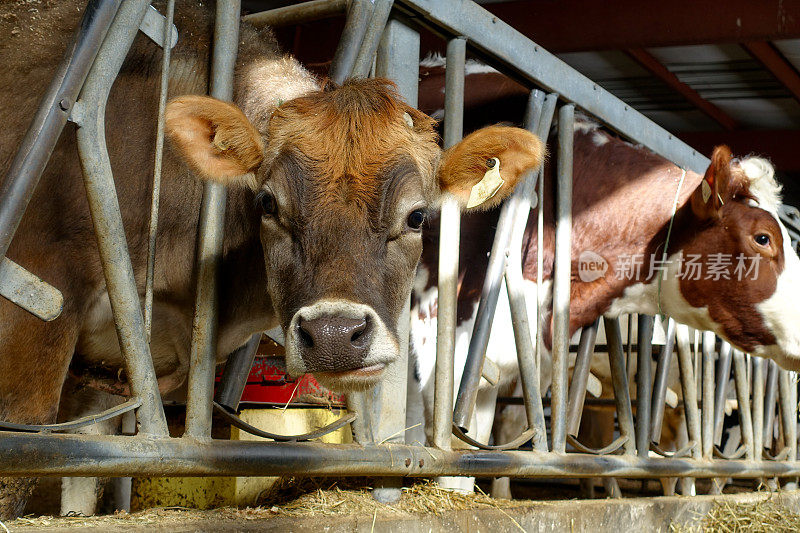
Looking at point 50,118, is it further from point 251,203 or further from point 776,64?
point 776,64

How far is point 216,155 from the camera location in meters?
2.59

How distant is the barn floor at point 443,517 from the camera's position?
7.20ft

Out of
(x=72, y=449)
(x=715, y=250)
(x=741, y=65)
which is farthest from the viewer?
(x=741, y=65)

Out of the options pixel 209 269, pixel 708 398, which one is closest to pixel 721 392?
pixel 708 398

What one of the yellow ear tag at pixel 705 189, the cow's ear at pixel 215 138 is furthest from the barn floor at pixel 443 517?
the yellow ear tag at pixel 705 189

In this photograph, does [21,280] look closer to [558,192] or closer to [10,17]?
[10,17]

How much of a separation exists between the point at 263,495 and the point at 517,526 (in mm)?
926

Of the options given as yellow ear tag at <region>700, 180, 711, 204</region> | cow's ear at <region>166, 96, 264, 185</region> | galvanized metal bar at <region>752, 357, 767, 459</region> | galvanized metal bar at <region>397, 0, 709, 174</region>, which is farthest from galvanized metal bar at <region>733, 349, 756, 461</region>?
cow's ear at <region>166, 96, 264, 185</region>

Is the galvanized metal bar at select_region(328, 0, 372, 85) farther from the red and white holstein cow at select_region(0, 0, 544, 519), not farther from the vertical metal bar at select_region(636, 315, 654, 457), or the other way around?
the vertical metal bar at select_region(636, 315, 654, 457)

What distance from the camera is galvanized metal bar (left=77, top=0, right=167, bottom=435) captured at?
2.05 m

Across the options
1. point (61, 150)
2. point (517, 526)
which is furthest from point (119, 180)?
point (517, 526)

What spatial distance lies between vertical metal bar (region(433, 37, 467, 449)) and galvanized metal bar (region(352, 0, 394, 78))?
1.31 feet

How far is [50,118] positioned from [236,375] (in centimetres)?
144

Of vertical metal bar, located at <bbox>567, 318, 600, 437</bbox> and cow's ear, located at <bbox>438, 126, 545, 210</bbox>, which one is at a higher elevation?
cow's ear, located at <bbox>438, 126, 545, 210</bbox>
